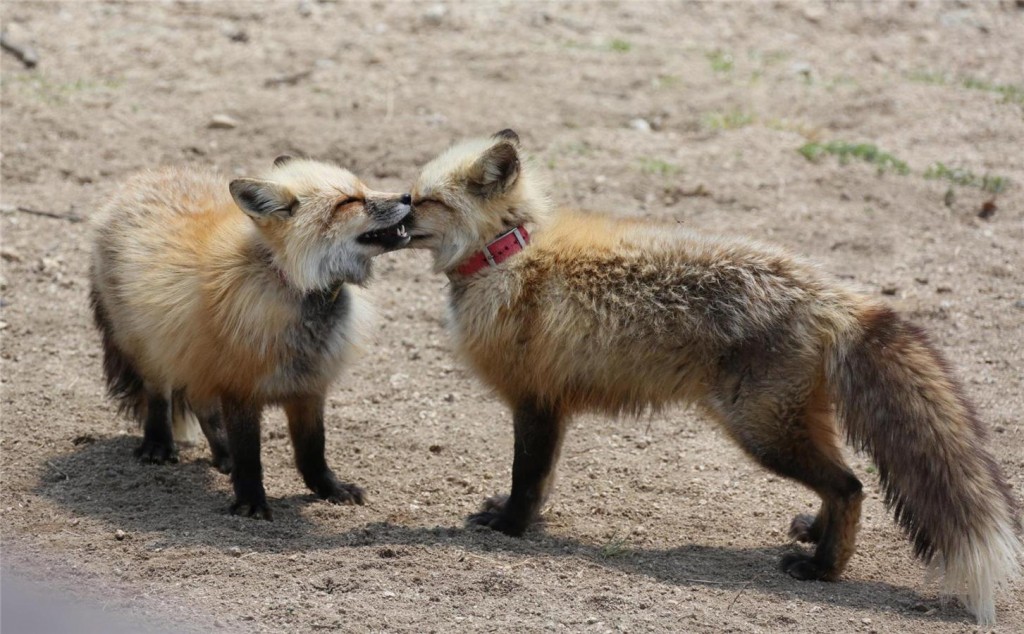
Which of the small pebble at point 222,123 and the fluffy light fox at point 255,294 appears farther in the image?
the small pebble at point 222,123

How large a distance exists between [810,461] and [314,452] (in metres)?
2.70

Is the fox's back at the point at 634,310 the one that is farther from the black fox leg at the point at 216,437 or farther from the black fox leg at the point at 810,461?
the black fox leg at the point at 216,437

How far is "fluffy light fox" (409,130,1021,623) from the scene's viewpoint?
17.2ft

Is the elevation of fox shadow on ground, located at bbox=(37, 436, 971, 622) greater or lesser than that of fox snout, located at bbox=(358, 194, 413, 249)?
lesser

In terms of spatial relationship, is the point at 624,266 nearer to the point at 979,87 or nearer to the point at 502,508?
the point at 502,508

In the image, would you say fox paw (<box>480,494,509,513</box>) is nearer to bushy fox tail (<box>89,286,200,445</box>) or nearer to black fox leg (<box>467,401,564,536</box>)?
black fox leg (<box>467,401,564,536</box>)

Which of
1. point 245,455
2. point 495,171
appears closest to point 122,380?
point 245,455

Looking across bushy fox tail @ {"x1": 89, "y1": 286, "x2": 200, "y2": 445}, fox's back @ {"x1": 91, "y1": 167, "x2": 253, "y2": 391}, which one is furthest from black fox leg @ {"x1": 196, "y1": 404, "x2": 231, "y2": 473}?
fox's back @ {"x1": 91, "y1": 167, "x2": 253, "y2": 391}

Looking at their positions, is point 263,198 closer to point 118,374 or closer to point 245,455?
point 245,455

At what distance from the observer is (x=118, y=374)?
6.97 meters

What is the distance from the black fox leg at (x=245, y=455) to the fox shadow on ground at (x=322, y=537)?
9 centimetres

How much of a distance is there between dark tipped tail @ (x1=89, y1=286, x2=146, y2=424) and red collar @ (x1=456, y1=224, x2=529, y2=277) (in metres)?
2.21

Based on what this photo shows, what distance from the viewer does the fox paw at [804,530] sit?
5961 mm

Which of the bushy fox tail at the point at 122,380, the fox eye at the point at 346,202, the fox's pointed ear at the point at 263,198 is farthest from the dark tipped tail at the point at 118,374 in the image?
the fox eye at the point at 346,202
